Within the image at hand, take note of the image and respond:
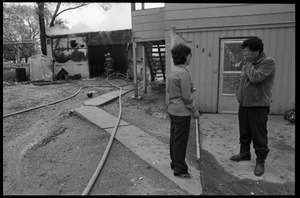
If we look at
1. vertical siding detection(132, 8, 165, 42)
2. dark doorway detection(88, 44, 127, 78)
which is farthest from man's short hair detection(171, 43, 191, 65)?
dark doorway detection(88, 44, 127, 78)

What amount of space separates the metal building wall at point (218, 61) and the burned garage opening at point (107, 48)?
8.02 meters

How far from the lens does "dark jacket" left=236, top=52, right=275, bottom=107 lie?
2.85 meters

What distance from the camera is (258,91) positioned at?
117 inches

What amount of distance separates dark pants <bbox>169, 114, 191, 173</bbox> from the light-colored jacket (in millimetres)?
88

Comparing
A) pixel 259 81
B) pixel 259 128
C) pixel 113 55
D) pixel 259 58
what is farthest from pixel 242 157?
pixel 113 55

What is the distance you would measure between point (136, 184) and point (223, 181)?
118cm

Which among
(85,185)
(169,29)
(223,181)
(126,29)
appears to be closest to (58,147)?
(85,185)

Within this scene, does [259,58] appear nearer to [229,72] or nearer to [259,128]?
[259,128]

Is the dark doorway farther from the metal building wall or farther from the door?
the door

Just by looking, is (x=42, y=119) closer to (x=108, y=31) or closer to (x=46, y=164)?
(x=46, y=164)

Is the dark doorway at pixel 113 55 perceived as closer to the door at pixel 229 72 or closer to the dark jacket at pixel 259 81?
the door at pixel 229 72

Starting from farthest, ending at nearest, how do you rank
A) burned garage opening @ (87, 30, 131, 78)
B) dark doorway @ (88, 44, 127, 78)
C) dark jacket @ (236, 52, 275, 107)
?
dark doorway @ (88, 44, 127, 78), burned garage opening @ (87, 30, 131, 78), dark jacket @ (236, 52, 275, 107)

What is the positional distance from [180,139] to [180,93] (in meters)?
0.58

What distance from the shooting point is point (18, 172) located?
3141 mm
